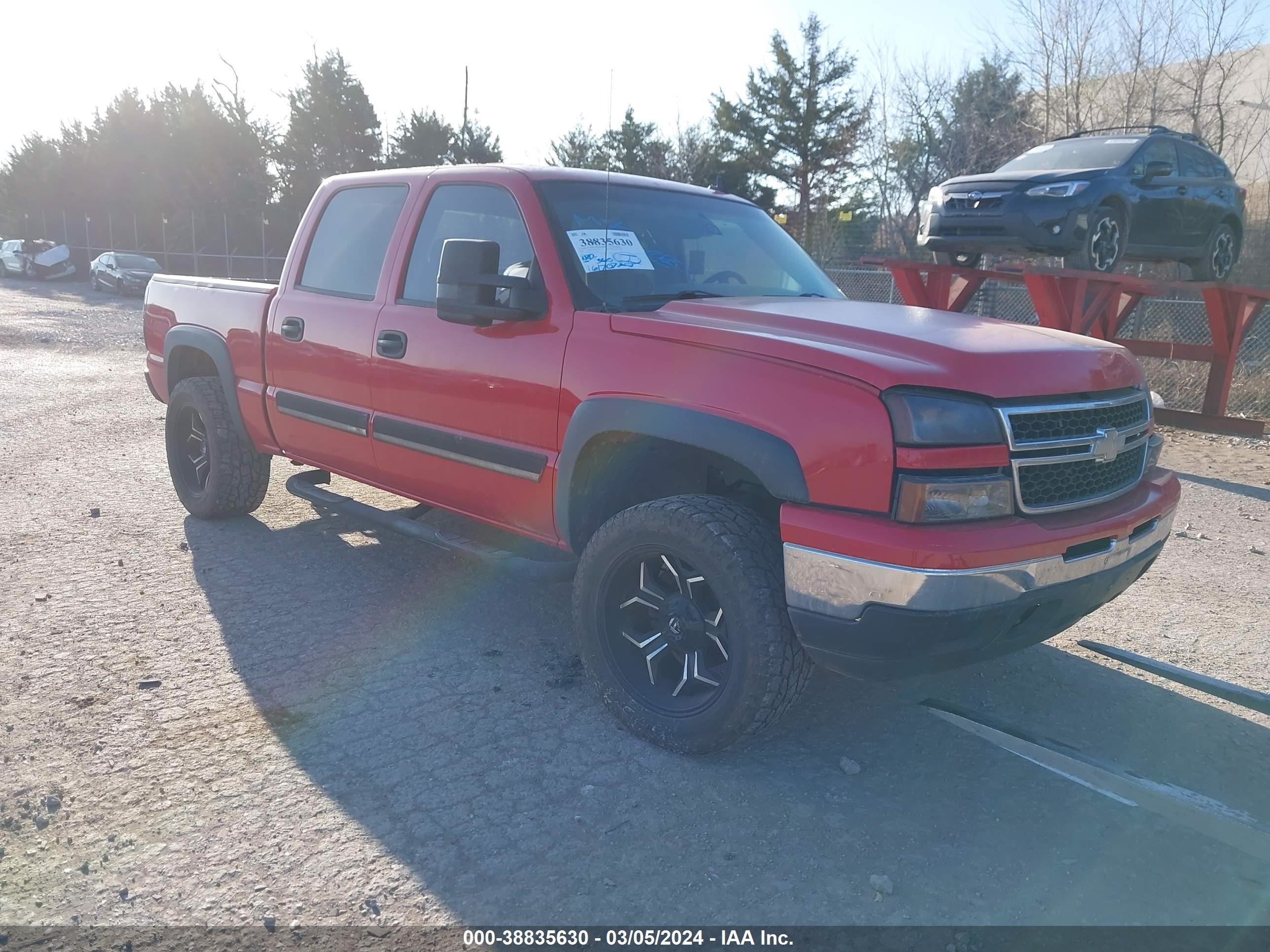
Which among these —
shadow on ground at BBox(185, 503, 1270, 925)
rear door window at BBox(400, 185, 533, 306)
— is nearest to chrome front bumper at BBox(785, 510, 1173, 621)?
shadow on ground at BBox(185, 503, 1270, 925)

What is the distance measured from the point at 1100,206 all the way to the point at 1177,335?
729 cm

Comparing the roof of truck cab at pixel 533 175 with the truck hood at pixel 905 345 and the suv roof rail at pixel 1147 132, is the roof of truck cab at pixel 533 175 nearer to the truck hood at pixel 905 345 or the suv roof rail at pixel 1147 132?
the truck hood at pixel 905 345

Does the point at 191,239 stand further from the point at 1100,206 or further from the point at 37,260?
the point at 1100,206

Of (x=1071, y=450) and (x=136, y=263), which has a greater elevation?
(x=136, y=263)

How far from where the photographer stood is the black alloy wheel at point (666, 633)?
10.6ft

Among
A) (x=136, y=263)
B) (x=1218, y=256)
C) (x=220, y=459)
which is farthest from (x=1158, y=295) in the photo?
(x=136, y=263)

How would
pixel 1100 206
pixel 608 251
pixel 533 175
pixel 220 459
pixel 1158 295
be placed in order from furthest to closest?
pixel 1158 295, pixel 1100 206, pixel 220 459, pixel 533 175, pixel 608 251

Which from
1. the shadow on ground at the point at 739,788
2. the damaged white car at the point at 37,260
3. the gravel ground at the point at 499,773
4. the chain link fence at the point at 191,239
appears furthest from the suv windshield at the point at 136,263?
the shadow on ground at the point at 739,788

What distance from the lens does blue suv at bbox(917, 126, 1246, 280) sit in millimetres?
8766

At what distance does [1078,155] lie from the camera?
31.0 feet

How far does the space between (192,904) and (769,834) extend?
1.55m

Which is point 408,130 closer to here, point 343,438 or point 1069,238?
point 1069,238

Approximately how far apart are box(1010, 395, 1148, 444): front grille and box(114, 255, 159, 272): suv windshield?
34.2m

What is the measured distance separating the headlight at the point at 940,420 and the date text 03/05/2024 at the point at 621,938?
134 cm
